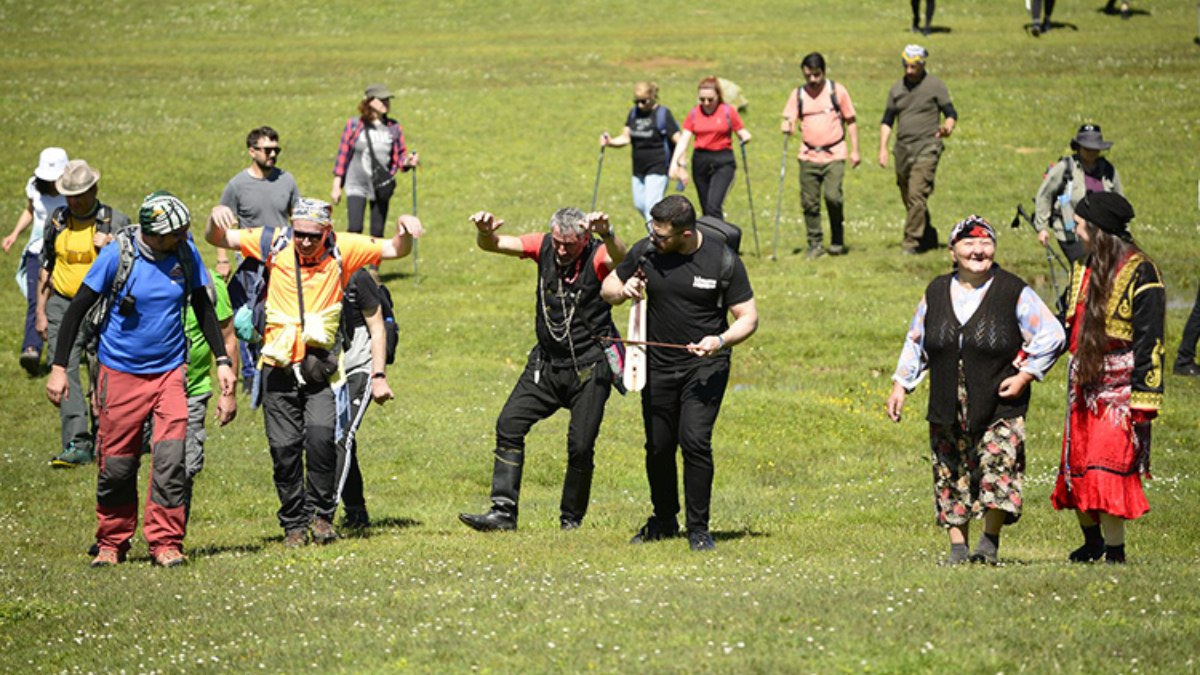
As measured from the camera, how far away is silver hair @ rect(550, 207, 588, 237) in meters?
11.7

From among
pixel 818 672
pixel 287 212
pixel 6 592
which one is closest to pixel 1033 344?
pixel 818 672

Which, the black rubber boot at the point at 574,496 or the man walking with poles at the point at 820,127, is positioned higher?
the man walking with poles at the point at 820,127

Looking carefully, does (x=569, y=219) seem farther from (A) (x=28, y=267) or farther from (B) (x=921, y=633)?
(A) (x=28, y=267)

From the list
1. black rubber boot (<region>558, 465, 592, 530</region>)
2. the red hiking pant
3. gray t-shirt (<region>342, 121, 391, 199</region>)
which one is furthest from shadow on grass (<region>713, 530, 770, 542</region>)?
gray t-shirt (<region>342, 121, 391, 199</region>)

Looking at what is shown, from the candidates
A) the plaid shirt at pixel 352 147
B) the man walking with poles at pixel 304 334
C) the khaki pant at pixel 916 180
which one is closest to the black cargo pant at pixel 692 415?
the man walking with poles at pixel 304 334

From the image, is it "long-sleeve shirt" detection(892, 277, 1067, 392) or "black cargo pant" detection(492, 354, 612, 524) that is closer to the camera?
"long-sleeve shirt" detection(892, 277, 1067, 392)

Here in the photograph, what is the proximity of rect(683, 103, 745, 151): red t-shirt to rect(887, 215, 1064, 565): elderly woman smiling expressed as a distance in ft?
42.3

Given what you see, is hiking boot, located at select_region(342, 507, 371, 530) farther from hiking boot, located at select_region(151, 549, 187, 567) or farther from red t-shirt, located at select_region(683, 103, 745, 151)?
red t-shirt, located at select_region(683, 103, 745, 151)

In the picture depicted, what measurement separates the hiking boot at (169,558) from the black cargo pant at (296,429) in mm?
897

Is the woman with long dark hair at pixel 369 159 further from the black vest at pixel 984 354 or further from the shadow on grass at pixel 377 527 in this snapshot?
the black vest at pixel 984 354

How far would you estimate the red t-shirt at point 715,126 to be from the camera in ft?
74.8

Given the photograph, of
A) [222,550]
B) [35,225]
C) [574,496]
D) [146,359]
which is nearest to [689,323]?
[574,496]

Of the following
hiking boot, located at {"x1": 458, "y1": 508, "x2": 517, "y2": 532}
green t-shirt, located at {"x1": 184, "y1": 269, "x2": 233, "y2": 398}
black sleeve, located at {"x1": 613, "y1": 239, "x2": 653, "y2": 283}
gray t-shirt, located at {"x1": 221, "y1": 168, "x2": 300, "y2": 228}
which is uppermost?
gray t-shirt, located at {"x1": 221, "y1": 168, "x2": 300, "y2": 228}

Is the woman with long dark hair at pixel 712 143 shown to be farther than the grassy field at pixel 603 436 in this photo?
Yes
